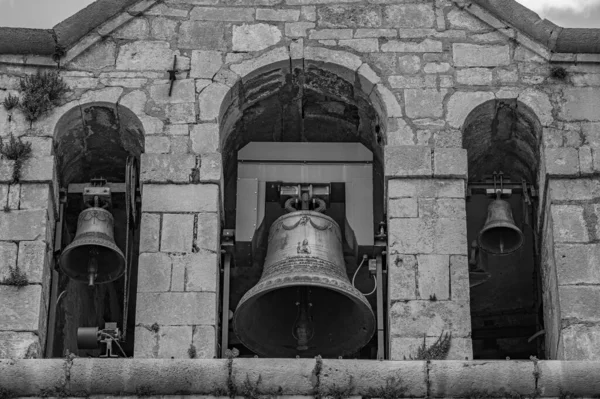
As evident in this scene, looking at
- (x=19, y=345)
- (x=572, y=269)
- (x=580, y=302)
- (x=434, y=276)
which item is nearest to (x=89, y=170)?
(x=19, y=345)

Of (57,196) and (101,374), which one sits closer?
(101,374)

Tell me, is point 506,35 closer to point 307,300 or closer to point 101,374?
point 307,300

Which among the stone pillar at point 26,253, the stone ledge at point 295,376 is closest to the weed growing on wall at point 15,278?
the stone pillar at point 26,253

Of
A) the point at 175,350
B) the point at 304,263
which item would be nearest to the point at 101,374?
the point at 175,350

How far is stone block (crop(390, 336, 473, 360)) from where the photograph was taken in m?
16.4

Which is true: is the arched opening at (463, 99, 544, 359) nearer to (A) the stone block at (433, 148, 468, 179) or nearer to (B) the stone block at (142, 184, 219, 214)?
(A) the stone block at (433, 148, 468, 179)

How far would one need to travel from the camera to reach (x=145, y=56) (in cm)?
1800

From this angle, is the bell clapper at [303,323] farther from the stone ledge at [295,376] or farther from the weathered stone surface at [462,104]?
the weathered stone surface at [462,104]

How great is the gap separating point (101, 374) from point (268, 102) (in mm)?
3558

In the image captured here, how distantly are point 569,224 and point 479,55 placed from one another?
5.61 feet

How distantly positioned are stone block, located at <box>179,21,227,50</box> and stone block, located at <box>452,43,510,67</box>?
1883mm

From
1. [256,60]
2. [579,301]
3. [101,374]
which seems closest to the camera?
[101,374]

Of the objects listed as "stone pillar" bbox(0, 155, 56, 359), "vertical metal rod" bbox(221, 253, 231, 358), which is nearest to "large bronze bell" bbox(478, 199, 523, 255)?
"vertical metal rod" bbox(221, 253, 231, 358)

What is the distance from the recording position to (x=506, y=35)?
18094mm
